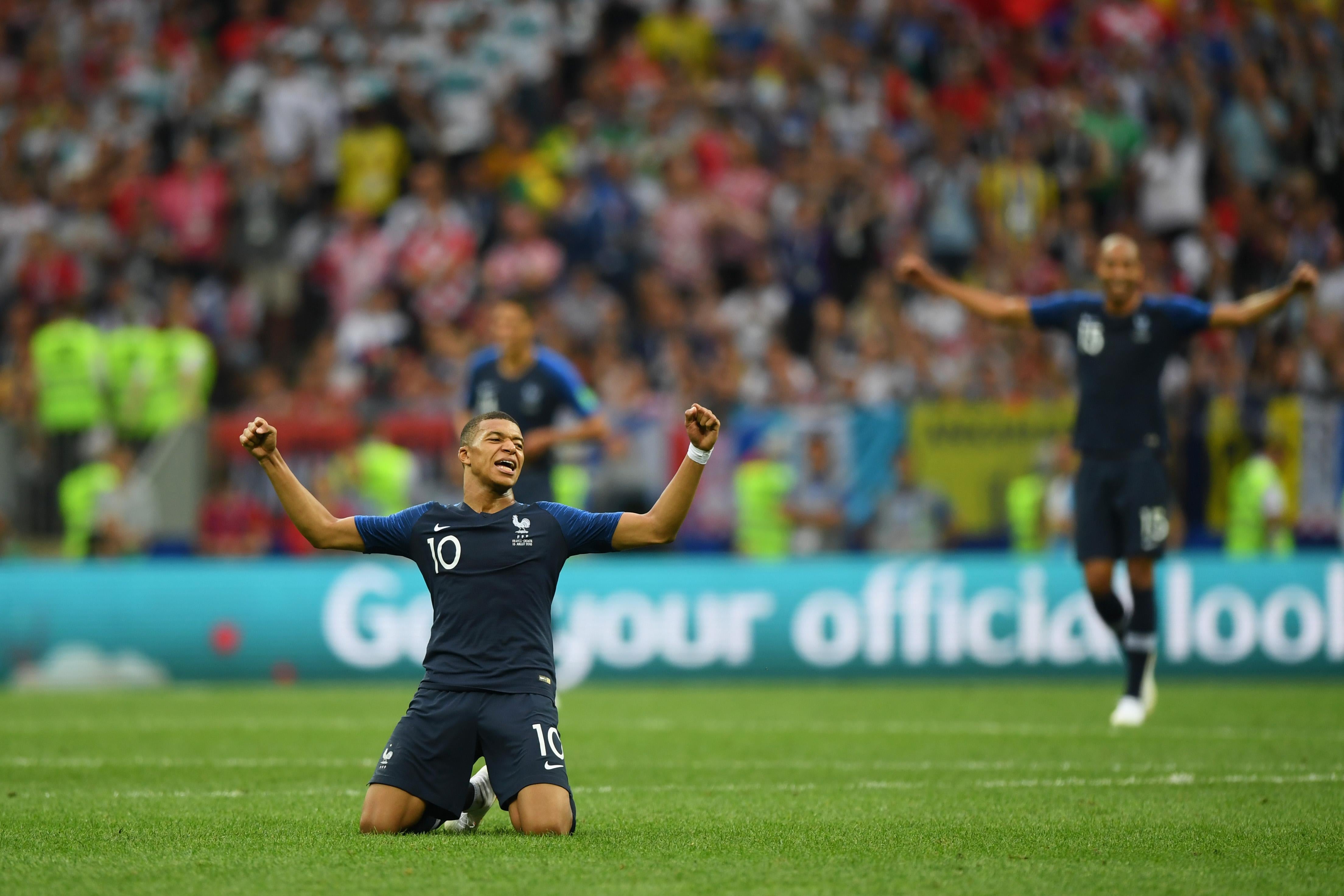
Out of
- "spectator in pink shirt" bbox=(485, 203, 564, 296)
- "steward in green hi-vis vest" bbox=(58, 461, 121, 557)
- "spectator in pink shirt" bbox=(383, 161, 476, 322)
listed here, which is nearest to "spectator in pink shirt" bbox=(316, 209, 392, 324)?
"spectator in pink shirt" bbox=(383, 161, 476, 322)

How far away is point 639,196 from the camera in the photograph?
2000cm

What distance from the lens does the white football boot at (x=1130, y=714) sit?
10438 millimetres

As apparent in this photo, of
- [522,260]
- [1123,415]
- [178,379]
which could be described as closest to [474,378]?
[1123,415]

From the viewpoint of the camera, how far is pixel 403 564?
14398 millimetres

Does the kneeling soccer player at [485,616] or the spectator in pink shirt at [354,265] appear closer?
the kneeling soccer player at [485,616]

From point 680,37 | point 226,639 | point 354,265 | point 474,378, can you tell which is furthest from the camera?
point 680,37

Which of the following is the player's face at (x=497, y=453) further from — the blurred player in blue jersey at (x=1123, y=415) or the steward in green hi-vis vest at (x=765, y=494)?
the steward in green hi-vis vest at (x=765, y=494)

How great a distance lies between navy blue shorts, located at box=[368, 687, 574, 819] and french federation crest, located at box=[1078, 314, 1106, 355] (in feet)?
16.4

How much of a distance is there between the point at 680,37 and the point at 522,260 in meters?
4.26

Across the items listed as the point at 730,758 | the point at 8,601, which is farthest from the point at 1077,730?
the point at 8,601

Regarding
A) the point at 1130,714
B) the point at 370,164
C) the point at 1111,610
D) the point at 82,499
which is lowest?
the point at 1130,714

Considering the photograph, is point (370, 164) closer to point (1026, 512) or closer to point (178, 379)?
point (178, 379)

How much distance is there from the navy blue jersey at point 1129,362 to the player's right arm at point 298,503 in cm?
516

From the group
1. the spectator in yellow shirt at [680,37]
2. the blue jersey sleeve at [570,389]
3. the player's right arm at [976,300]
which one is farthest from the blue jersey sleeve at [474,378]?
the spectator in yellow shirt at [680,37]
